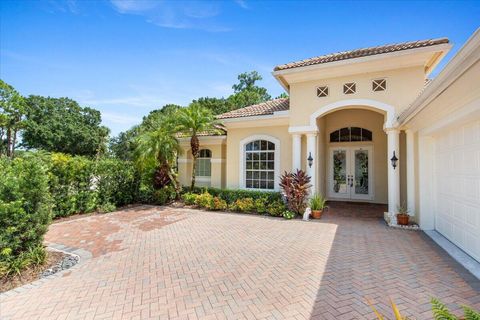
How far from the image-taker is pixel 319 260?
235 inches

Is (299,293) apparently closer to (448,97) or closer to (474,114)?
(474,114)

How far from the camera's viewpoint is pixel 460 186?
6.30m

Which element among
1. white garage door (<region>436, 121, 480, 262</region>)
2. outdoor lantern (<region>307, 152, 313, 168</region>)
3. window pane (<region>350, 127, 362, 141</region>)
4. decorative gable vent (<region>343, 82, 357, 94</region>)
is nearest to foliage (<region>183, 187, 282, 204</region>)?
outdoor lantern (<region>307, 152, 313, 168</region>)

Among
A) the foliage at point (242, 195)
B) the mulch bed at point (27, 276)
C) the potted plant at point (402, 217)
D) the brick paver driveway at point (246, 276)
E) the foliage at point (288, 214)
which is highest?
the foliage at point (242, 195)

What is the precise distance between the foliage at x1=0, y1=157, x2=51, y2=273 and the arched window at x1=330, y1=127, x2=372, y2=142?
13.7 metres

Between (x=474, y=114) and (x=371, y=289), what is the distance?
4.06 metres

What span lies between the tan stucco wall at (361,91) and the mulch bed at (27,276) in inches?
393

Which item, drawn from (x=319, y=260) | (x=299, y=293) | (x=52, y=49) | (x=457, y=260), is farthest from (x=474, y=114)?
(x=52, y=49)

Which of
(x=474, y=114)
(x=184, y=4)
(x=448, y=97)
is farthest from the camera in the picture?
(x=184, y=4)

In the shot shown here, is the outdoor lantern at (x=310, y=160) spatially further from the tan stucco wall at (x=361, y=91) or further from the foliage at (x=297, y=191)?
the tan stucco wall at (x=361, y=91)

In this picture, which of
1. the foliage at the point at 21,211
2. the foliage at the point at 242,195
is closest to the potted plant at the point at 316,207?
the foliage at the point at 242,195

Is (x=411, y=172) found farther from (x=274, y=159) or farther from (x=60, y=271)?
(x=60, y=271)

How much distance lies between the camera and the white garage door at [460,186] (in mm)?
5535

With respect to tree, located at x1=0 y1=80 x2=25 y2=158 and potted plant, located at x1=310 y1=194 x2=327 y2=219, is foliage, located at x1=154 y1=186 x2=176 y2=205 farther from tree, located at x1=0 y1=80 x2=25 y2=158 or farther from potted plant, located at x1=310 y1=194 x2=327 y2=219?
tree, located at x1=0 y1=80 x2=25 y2=158
